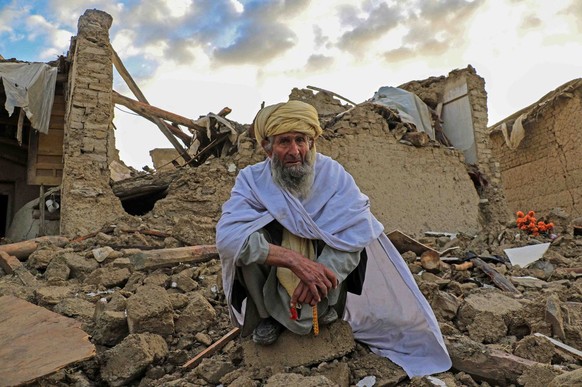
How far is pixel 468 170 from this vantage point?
7906 mm

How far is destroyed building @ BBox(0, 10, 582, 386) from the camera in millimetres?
2139

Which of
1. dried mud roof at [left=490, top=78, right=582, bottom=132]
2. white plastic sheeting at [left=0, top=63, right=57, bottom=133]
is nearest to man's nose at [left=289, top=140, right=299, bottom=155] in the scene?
white plastic sheeting at [left=0, top=63, right=57, bottom=133]

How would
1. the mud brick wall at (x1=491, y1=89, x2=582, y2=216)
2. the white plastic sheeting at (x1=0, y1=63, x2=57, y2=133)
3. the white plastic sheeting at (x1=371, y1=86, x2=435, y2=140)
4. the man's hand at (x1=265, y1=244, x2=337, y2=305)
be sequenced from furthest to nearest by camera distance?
the mud brick wall at (x1=491, y1=89, x2=582, y2=216)
the white plastic sheeting at (x1=371, y1=86, x2=435, y2=140)
the white plastic sheeting at (x1=0, y1=63, x2=57, y2=133)
the man's hand at (x1=265, y1=244, x2=337, y2=305)

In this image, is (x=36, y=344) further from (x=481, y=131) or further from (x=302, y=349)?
(x=481, y=131)

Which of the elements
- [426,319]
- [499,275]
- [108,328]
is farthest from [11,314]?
[499,275]

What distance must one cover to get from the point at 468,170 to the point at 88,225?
20.1 feet

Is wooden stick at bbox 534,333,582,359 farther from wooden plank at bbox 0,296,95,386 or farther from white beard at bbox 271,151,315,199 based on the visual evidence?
wooden plank at bbox 0,296,95,386

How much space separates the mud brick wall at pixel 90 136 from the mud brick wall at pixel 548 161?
25.9 ft

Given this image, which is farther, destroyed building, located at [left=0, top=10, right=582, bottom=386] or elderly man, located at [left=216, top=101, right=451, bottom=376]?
destroyed building, located at [left=0, top=10, right=582, bottom=386]

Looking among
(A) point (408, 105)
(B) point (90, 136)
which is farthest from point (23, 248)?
(A) point (408, 105)

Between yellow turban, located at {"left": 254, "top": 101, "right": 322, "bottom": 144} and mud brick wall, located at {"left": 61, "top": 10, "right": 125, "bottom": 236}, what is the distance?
4441mm

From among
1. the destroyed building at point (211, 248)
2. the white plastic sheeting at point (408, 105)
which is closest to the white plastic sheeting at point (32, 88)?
the destroyed building at point (211, 248)

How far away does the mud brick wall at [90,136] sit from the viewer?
5.98 meters

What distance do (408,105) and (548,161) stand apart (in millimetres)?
3319
